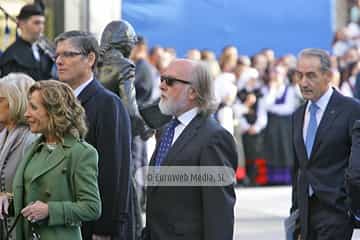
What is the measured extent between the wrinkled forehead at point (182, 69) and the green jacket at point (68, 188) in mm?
630

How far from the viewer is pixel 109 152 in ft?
23.2

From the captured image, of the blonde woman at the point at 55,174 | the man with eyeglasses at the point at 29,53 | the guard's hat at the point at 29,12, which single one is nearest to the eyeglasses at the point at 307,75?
the blonde woman at the point at 55,174

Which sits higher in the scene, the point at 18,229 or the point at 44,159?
the point at 44,159

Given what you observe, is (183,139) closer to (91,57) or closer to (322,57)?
(91,57)

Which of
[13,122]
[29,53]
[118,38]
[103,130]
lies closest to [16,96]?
[13,122]

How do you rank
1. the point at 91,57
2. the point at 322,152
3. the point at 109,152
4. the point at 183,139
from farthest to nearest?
the point at 322,152
the point at 91,57
the point at 109,152
the point at 183,139

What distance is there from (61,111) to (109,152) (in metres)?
0.87

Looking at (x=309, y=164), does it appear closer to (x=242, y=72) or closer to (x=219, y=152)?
(x=219, y=152)

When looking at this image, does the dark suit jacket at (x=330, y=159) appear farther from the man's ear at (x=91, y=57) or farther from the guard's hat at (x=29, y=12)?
the guard's hat at (x=29, y=12)

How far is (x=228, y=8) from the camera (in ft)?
50.6

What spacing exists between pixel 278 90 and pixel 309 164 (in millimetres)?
9560

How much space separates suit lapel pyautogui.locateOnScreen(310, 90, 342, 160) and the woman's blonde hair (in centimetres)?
201

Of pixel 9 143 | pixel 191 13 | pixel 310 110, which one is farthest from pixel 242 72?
pixel 9 143

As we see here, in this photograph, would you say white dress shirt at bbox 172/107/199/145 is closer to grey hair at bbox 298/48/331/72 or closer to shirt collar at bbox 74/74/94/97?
shirt collar at bbox 74/74/94/97
